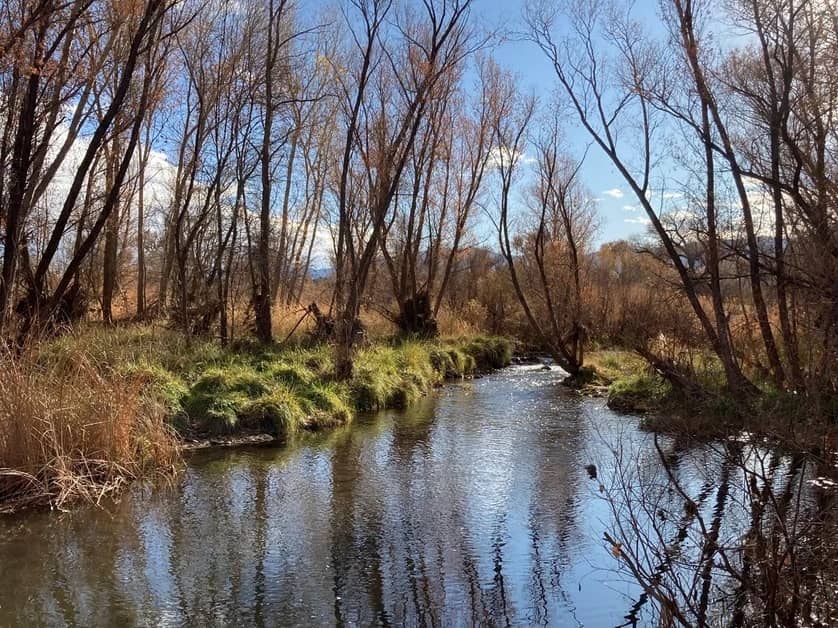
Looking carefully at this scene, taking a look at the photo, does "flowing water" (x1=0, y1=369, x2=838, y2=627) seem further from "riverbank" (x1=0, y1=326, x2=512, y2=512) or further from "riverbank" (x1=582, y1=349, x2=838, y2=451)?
"riverbank" (x1=582, y1=349, x2=838, y2=451)

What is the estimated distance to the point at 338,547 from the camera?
5383mm

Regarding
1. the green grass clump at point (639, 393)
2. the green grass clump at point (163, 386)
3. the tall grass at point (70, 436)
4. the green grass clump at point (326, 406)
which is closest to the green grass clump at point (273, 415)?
the green grass clump at point (326, 406)

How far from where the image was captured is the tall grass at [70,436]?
615 centimetres

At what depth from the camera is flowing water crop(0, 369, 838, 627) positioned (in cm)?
433

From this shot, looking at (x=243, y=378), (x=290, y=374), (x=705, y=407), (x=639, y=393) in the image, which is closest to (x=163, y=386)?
(x=243, y=378)

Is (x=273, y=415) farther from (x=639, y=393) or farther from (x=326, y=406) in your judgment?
(x=639, y=393)

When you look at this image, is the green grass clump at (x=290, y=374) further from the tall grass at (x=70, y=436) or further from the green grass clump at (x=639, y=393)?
the green grass clump at (x=639, y=393)

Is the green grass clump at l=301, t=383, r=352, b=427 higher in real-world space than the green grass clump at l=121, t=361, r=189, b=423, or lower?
lower

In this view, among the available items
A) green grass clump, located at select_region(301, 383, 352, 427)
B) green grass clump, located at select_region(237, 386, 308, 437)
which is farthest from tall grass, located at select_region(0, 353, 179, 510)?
green grass clump, located at select_region(301, 383, 352, 427)

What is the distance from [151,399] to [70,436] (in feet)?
4.68

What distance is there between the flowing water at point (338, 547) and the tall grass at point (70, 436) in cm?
34

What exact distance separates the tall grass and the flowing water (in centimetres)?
34

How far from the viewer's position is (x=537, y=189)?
1828cm

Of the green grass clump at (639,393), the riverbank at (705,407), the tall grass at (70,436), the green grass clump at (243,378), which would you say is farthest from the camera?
the green grass clump at (639,393)
